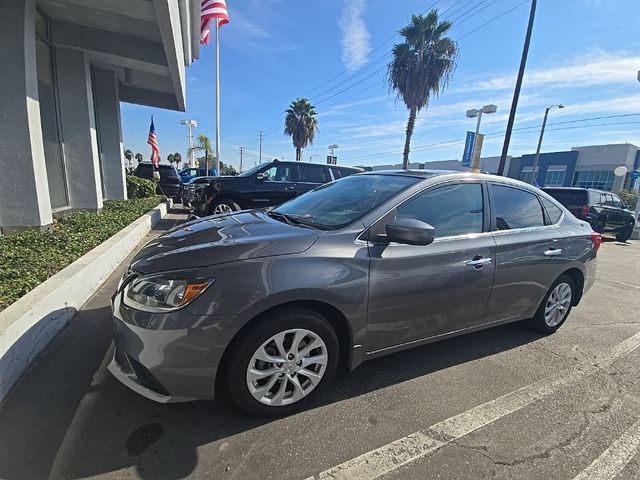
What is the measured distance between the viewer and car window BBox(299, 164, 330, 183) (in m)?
9.36

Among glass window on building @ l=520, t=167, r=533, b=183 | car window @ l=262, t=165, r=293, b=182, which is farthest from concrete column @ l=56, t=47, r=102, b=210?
glass window on building @ l=520, t=167, r=533, b=183

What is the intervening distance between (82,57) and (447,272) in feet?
30.9

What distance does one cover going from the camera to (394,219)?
2.72 m

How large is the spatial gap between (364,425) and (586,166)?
43886mm

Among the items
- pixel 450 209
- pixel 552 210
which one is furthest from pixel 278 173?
pixel 450 209

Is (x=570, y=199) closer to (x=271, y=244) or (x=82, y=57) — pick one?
(x=271, y=244)

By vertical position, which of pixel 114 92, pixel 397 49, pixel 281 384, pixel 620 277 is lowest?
pixel 620 277

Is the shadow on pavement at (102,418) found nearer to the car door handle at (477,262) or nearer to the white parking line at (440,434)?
the white parking line at (440,434)

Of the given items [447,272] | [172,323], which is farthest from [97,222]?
[447,272]

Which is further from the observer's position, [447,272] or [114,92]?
[114,92]

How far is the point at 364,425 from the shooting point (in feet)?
7.82

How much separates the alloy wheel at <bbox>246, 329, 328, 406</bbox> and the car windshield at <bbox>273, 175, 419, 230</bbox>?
0.83 meters

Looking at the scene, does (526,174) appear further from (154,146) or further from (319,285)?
(319,285)

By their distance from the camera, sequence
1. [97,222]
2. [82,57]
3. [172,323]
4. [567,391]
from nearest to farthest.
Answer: [172,323]
[567,391]
[97,222]
[82,57]
